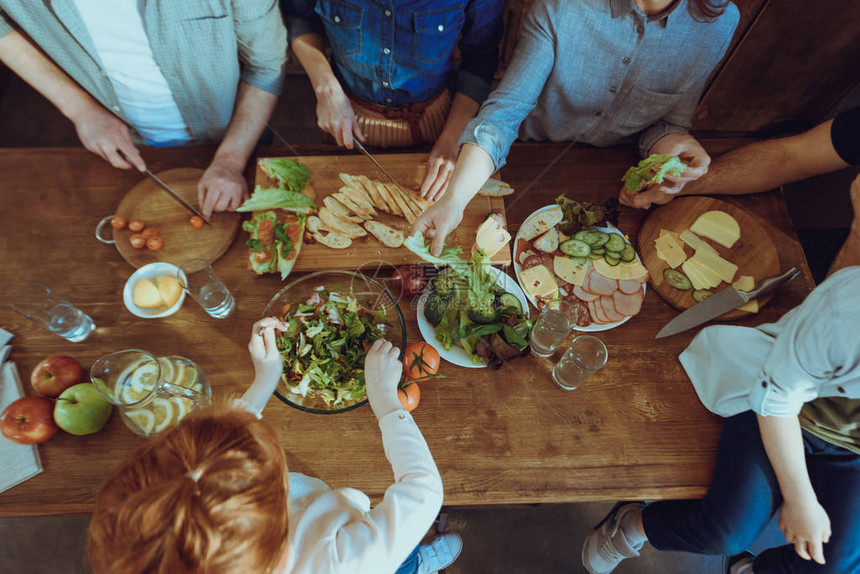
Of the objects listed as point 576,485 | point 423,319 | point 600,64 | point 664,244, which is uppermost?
point 600,64

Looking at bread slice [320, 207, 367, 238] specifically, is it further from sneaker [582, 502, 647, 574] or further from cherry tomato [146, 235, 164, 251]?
sneaker [582, 502, 647, 574]

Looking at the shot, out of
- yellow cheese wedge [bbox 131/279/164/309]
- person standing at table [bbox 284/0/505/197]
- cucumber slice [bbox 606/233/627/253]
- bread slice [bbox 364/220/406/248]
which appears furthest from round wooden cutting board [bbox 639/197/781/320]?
yellow cheese wedge [bbox 131/279/164/309]

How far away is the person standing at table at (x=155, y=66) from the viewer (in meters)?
1.72

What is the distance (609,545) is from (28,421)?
2659 mm

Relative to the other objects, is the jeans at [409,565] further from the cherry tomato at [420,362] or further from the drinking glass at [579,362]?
the drinking glass at [579,362]

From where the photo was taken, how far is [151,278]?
5.41 ft

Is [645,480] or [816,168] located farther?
[816,168]

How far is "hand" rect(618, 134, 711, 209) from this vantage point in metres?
1.79

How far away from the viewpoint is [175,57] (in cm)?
184

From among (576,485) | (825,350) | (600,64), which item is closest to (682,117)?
(600,64)

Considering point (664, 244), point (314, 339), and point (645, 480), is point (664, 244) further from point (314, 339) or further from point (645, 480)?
point (314, 339)

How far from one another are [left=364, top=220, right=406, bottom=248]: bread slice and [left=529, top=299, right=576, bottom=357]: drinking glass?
2.16 ft

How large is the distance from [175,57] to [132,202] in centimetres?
66

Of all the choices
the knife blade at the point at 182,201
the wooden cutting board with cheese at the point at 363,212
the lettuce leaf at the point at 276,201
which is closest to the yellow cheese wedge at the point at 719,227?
the wooden cutting board with cheese at the point at 363,212
